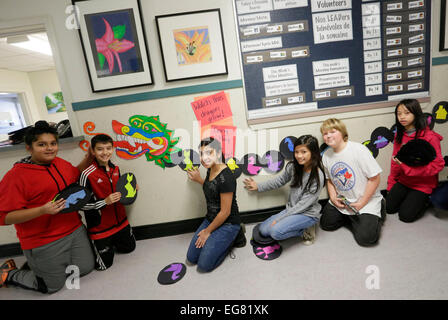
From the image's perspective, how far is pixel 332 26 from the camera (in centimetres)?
165

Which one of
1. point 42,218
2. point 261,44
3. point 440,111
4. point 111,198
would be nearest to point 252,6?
point 261,44

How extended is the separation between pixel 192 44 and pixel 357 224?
6.14 feet

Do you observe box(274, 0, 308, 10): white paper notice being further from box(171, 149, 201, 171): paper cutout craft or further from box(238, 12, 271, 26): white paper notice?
box(171, 149, 201, 171): paper cutout craft

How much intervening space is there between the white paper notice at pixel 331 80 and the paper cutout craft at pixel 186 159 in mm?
1190

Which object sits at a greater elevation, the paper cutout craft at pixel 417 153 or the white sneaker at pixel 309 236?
the paper cutout craft at pixel 417 153

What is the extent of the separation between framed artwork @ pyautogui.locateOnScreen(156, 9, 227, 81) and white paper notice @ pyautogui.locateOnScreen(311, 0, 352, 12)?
2.49 feet

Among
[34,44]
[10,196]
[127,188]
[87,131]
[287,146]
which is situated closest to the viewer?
[10,196]

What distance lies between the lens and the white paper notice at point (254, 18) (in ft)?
5.22

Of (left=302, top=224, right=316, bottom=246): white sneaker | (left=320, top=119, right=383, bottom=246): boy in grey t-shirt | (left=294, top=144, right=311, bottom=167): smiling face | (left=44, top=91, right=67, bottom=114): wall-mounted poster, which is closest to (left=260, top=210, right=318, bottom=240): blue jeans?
(left=302, top=224, right=316, bottom=246): white sneaker

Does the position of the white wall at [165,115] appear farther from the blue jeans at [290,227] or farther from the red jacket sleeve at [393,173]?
the blue jeans at [290,227]

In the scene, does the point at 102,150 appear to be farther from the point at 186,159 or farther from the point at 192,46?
the point at 192,46

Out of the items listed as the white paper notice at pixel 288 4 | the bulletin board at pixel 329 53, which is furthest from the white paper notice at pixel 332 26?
the white paper notice at pixel 288 4

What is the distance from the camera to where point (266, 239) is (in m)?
1.59

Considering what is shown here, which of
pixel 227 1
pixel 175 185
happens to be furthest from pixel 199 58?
pixel 175 185
